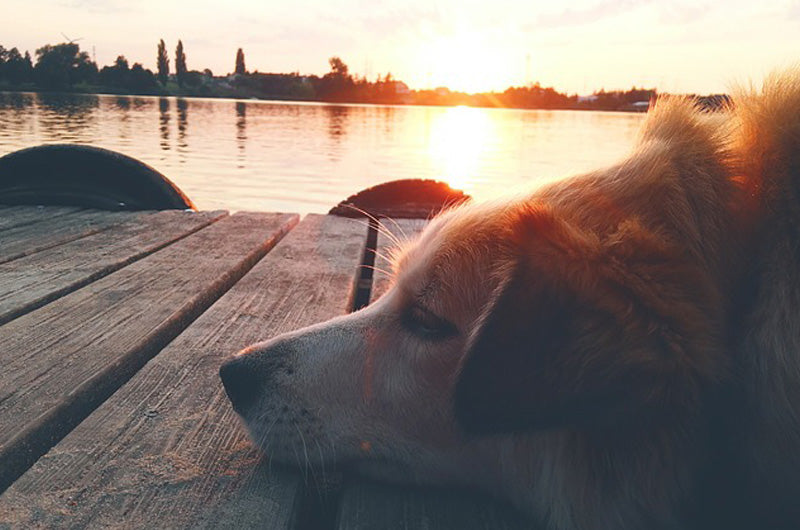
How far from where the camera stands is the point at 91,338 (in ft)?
7.38

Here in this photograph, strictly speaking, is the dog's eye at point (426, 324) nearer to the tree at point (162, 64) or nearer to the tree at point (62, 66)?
the tree at point (62, 66)

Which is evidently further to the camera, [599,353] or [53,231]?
[53,231]

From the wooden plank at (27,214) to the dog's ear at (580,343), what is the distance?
4.17m

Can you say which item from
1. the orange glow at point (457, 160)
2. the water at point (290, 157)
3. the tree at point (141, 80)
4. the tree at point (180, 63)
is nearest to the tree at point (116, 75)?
the tree at point (141, 80)

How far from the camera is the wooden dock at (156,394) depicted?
139 centimetres

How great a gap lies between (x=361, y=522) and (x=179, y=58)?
11083 cm

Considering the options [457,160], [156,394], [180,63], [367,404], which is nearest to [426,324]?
[367,404]

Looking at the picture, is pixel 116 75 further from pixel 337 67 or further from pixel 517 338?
pixel 517 338

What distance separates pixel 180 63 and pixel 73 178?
106 meters

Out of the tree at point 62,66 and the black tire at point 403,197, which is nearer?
the black tire at point 403,197

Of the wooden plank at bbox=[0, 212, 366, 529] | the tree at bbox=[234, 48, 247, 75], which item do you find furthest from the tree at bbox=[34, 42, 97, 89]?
the wooden plank at bbox=[0, 212, 366, 529]

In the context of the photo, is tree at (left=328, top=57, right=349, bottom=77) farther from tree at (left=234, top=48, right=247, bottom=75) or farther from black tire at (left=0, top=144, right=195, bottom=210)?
black tire at (left=0, top=144, right=195, bottom=210)

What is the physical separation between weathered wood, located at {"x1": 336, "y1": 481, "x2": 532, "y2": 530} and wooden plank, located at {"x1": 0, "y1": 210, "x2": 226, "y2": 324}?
177 centimetres

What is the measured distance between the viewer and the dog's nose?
5.64ft
